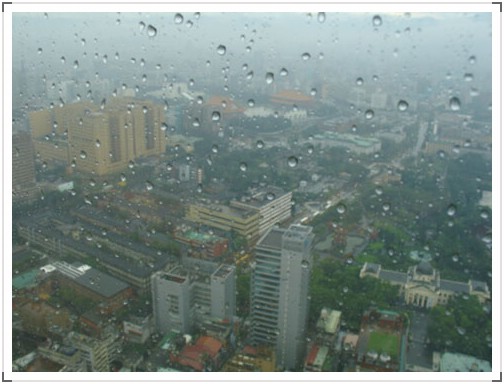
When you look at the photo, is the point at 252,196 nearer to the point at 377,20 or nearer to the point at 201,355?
the point at 201,355

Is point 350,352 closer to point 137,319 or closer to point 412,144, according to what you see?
point 137,319

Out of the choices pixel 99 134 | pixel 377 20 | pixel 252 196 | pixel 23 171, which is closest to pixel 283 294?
pixel 377 20

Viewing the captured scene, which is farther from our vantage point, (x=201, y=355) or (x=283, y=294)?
(x=283, y=294)

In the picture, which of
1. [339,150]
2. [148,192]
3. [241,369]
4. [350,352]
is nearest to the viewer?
[241,369]

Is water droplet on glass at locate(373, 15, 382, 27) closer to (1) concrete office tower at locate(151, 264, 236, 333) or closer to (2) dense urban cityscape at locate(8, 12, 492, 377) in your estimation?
(2) dense urban cityscape at locate(8, 12, 492, 377)

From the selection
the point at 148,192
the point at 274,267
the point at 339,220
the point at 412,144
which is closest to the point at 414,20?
the point at 274,267
